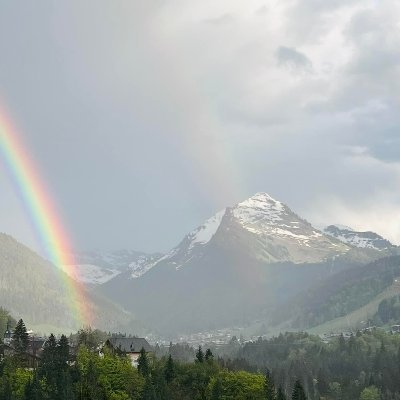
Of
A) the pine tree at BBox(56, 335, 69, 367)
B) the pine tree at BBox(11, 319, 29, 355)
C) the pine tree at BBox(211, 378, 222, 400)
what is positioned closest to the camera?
the pine tree at BBox(211, 378, 222, 400)

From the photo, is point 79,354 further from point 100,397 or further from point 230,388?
point 230,388

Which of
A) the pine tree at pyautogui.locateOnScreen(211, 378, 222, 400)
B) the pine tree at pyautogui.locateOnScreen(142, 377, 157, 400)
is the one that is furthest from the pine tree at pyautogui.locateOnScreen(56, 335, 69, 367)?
the pine tree at pyautogui.locateOnScreen(211, 378, 222, 400)

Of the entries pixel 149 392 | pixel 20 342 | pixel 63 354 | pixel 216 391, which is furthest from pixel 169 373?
pixel 20 342

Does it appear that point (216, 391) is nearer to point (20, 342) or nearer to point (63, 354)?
point (63, 354)

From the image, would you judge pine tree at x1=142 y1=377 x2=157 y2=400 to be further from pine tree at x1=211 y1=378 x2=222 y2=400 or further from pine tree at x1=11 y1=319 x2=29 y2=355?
pine tree at x1=11 y1=319 x2=29 y2=355

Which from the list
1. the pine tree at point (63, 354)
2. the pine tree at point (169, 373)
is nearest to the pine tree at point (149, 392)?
the pine tree at point (63, 354)

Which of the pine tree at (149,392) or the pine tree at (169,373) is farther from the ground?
the pine tree at (169,373)

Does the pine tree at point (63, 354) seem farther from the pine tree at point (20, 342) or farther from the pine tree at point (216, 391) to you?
the pine tree at point (216, 391)

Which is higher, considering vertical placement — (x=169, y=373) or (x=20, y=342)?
(x=20, y=342)

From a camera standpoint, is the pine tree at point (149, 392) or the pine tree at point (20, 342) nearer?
the pine tree at point (149, 392)

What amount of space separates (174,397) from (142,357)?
62.7ft

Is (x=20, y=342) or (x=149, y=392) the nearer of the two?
(x=149, y=392)

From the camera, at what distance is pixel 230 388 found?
17100 cm

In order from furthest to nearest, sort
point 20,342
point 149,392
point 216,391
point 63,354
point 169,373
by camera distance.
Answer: point 20,342
point 169,373
point 63,354
point 216,391
point 149,392
